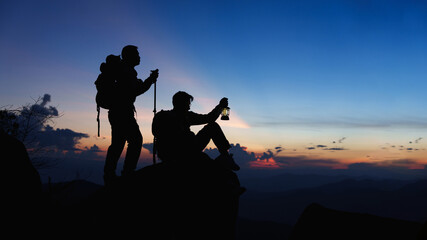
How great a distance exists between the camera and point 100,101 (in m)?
6.73

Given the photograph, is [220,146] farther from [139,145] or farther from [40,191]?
[40,191]

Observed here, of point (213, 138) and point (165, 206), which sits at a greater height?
point (213, 138)

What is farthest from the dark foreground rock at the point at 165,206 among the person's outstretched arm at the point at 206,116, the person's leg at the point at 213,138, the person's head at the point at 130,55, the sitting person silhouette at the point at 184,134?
the person's head at the point at 130,55

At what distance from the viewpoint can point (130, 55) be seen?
6922 mm

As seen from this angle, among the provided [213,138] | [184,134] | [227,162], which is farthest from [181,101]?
[227,162]

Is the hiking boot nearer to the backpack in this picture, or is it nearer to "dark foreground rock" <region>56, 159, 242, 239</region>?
"dark foreground rock" <region>56, 159, 242, 239</region>

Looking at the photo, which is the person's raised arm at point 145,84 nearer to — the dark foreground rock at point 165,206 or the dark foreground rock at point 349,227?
the dark foreground rock at point 165,206

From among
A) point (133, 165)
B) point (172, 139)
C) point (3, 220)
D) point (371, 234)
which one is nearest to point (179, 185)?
point (172, 139)

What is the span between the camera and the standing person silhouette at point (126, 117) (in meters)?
6.77

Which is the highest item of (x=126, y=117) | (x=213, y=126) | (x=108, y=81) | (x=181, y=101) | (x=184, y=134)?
(x=108, y=81)

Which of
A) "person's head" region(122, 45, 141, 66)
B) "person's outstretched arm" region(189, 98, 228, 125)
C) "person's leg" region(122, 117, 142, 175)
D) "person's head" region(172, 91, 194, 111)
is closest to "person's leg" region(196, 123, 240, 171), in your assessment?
"person's outstretched arm" region(189, 98, 228, 125)

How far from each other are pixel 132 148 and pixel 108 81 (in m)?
1.87

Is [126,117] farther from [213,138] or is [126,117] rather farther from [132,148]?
[213,138]

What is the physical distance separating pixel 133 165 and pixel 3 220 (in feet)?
9.63
